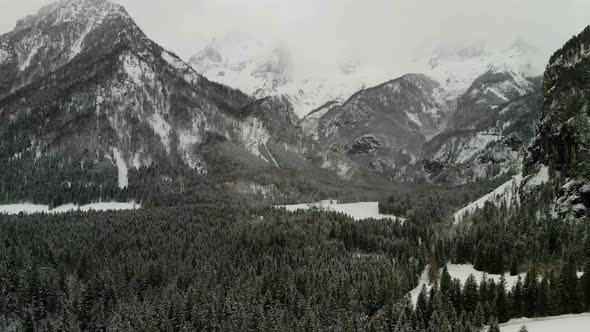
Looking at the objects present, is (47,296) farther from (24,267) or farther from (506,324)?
(506,324)

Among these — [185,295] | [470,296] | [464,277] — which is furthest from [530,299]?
[185,295]

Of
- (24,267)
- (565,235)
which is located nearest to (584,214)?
(565,235)

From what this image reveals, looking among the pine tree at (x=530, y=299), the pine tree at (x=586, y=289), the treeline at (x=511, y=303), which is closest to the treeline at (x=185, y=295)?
the treeline at (x=511, y=303)

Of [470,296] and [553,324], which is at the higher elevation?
[470,296]

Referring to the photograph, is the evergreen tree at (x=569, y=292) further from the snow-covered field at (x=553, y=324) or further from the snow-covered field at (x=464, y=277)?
the snow-covered field at (x=464, y=277)

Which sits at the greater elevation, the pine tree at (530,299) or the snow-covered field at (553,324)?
the pine tree at (530,299)

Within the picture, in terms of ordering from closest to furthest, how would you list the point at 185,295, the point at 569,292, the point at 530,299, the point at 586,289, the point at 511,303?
the point at 586,289
the point at 569,292
the point at 511,303
the point at 530,299
the point at 185,295

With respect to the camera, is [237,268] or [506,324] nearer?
[506,324]

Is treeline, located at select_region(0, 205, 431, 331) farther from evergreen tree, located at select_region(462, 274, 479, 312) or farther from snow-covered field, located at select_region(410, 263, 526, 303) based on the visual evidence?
evergreen tree, located at select_region(462, 274, 479, 312)

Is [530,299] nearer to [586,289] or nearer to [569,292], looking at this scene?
[569,292]
